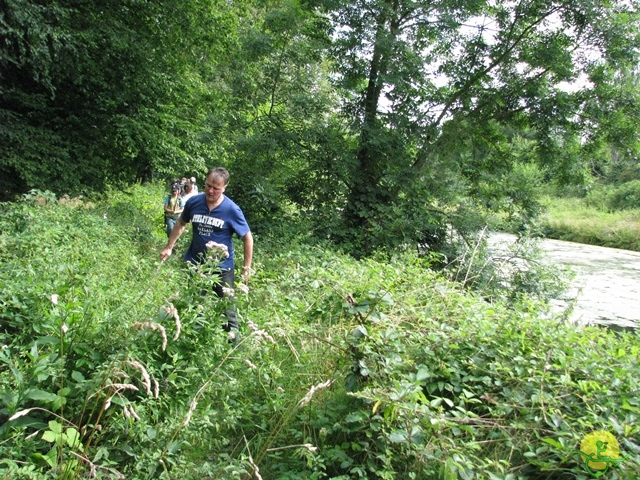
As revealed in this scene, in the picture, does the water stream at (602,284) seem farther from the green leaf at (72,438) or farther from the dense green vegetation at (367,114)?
the green leaf at (72,438)

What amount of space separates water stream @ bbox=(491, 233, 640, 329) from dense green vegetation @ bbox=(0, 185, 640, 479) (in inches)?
80.8

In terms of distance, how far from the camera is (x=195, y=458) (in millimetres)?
2486

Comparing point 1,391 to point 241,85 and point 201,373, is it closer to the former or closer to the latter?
point 201,373

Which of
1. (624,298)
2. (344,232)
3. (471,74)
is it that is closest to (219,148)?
(344,232)

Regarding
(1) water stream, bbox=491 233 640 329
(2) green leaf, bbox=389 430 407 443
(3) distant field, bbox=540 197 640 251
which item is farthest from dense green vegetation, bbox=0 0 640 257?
(3) distant field, bbox=540 197 640 251

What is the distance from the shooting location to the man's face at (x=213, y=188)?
4250 millimetres

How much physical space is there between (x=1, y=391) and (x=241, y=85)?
404 inches

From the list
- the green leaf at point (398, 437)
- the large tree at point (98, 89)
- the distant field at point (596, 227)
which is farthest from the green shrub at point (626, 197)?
the green leaf at point (398, 437)

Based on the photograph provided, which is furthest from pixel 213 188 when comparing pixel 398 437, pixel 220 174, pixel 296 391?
pixel 398 437

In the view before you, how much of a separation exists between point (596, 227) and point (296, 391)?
89.6 feet

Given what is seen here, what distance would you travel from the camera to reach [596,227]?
25297 mm

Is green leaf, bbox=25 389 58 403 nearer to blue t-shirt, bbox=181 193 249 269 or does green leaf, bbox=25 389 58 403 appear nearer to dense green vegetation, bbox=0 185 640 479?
dense green vegetation, bbox=0 185 640 479

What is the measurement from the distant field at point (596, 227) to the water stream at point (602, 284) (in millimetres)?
1556

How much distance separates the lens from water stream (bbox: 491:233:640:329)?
377 inches
